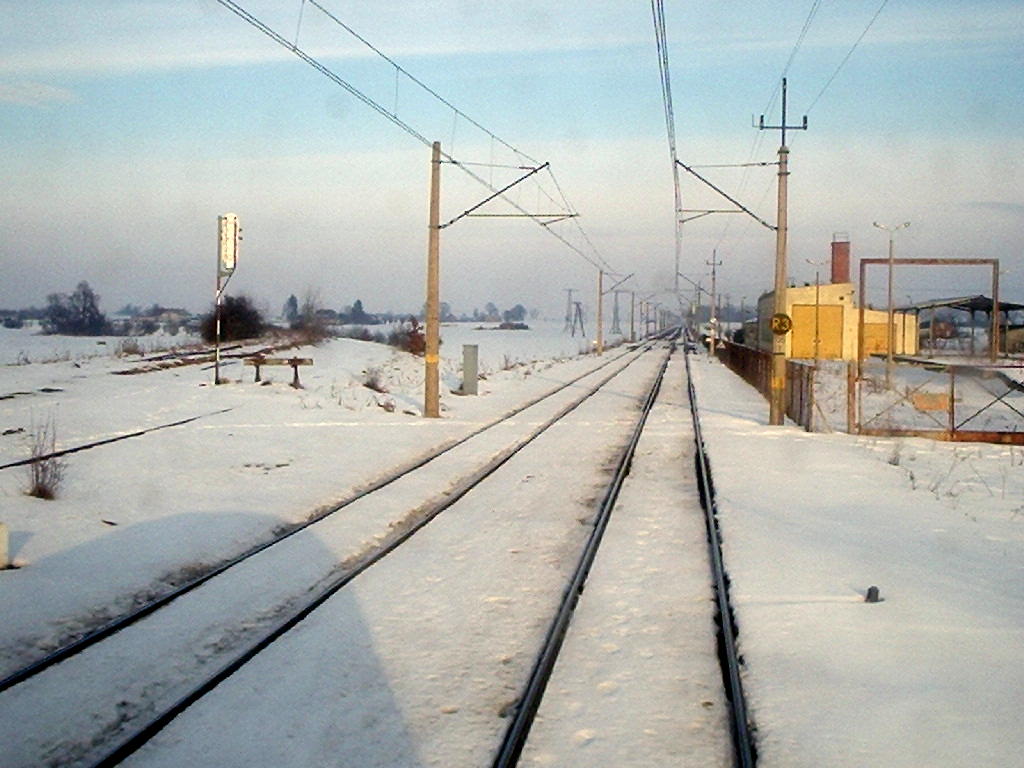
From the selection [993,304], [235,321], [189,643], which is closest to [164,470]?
[189,643]

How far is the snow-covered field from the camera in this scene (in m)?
6.39

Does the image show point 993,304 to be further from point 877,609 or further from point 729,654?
point 729,654

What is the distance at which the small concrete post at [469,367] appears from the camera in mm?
31578

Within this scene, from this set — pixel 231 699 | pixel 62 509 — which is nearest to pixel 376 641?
pixel 231 699

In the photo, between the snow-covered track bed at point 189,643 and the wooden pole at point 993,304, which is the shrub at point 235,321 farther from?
the snow-covered track bed at point 189,643

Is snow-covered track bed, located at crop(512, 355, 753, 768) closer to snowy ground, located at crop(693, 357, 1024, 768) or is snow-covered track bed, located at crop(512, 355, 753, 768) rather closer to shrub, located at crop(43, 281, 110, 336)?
snowy ground, located at crop(693, 357, 1024, 768)

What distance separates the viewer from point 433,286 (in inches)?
947

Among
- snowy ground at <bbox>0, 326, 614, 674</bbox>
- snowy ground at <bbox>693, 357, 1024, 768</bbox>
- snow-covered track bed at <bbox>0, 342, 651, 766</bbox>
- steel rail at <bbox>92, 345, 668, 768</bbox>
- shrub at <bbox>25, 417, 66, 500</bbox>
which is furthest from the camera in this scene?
shrub at <bbox>25, 417, 66, 500</bbox>

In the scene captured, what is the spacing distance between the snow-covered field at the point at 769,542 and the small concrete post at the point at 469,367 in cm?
723

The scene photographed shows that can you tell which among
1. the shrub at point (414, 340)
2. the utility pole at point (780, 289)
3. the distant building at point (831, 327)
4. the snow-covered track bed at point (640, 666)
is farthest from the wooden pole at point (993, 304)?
the snow-covered track bed at point (640, 666)

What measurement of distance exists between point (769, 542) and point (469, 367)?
2096 cm

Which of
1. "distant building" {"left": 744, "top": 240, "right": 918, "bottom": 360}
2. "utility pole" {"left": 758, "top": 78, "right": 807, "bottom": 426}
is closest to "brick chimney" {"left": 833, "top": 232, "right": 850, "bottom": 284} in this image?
"distant building" {"left": 744, "top": 240, "right": 918, "bottom": 360}

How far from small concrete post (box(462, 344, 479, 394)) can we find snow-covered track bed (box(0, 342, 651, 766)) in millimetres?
18053

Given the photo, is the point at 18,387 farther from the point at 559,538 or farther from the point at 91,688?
the point at 91,688
